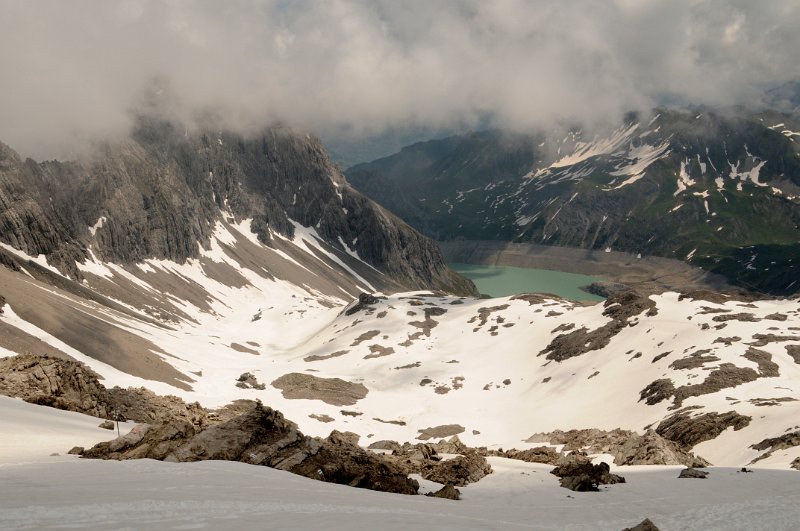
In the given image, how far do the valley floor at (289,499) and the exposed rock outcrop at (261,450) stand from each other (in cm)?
216

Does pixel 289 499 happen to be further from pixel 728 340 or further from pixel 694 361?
pixel 728 340

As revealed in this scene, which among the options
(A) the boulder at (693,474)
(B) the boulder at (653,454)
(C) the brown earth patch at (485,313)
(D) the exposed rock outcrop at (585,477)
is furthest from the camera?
(C) the brown earth patch at (485,313)

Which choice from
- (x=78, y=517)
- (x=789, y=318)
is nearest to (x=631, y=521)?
(x=78, y=517)

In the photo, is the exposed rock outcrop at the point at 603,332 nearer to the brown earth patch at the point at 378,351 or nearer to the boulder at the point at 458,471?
the brown earth patch at the point at 378,351

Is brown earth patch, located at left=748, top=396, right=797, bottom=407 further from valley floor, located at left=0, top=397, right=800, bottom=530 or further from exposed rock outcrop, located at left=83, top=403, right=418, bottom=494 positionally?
exposed rock outcrop, located at left=83, top=403, right=418, bottom=494

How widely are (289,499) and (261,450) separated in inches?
354

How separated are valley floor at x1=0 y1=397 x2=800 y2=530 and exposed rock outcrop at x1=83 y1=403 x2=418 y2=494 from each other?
7.08ft

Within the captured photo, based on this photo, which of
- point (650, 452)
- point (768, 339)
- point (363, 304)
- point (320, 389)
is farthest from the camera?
point (363, 304)

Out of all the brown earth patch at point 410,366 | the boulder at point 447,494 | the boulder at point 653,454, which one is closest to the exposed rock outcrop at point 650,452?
the boulder at point 653,454

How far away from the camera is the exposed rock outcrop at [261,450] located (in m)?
26.8

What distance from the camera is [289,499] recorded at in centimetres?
2030

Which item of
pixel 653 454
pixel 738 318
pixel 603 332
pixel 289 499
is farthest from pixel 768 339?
pixel 289 499

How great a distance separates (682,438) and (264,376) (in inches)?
3099

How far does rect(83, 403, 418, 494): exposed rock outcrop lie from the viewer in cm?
2683
